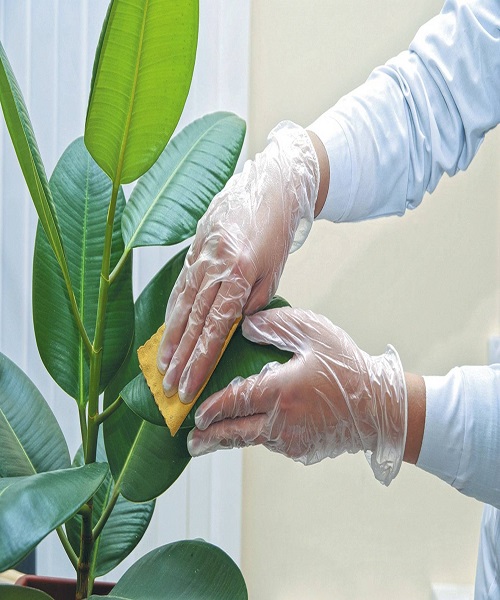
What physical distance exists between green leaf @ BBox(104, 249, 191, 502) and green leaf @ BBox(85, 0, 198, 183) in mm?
216

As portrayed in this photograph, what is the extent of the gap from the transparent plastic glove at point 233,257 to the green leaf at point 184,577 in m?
0.19

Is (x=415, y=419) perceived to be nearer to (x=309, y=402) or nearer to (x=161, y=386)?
(x=309, y=402)

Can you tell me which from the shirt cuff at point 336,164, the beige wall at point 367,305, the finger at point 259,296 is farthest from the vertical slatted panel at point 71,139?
the finger at point 259,296

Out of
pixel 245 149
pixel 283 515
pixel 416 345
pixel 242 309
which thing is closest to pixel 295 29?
pixel 245 149

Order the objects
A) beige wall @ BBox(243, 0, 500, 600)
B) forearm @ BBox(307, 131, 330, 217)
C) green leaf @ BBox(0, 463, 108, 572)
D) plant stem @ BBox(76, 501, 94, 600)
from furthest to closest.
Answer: beige wall @ BBox(243, 0, 500, 600) < forearm @ BBox(307, 131, 330, 217) < plant stem @ BBox(76, 501, 94, 600) < green leaf @ BBox(0, 463, 108, 572)

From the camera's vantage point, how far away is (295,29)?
1.47 m

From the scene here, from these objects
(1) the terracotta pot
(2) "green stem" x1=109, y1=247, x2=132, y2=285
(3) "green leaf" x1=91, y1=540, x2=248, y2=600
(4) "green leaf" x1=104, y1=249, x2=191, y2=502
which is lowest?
(1) the terracotta pot

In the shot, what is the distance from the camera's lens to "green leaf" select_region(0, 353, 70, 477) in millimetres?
887

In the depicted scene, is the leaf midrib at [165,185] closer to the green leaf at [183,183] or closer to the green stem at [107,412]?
the green leaf at [183,183]

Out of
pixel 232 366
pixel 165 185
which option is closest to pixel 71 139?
pixel 165 185

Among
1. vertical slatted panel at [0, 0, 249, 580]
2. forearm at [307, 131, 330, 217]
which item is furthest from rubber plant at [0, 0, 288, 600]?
vertical slatted panel at [0, 0, 249, 580]

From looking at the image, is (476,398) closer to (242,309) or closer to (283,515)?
(242,309)

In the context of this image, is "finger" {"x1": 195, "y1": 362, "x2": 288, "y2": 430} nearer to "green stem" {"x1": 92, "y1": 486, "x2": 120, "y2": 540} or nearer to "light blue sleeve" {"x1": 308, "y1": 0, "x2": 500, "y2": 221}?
"green stem" {"x1": 92, "y1": 486, "x2": 120, "y2": 540}

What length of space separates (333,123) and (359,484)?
2.60 ft
